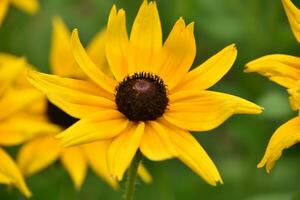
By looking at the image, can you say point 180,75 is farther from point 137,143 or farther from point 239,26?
point 239,26

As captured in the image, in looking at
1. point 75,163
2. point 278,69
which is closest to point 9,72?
point 75,163

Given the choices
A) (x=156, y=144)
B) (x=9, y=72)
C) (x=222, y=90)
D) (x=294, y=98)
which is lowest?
(x=222, y=90)

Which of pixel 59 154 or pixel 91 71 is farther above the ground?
pixel 91 71

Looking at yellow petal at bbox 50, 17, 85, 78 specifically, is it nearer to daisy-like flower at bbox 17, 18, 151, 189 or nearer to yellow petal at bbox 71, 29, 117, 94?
daisy-like flower at bbox 17, 18, 151, 189

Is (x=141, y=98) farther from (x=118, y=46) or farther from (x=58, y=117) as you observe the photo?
(x=58, y=117)

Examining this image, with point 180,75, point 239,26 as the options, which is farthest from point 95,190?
point 180,75
